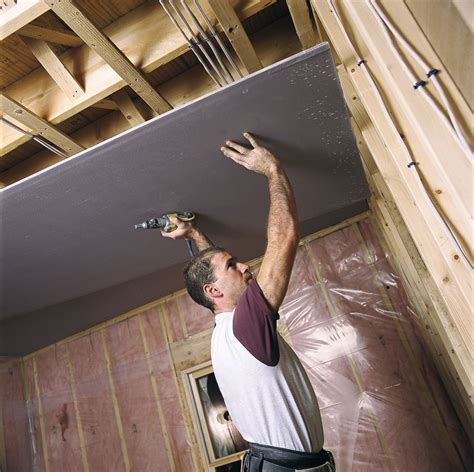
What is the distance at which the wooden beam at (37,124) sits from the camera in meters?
2.02

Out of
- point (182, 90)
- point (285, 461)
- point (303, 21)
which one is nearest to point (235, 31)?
point (303, 21)

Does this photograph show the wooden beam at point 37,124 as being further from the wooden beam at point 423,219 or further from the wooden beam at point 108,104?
the wooden beam at point 423,219

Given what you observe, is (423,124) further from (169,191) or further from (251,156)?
(169,191)

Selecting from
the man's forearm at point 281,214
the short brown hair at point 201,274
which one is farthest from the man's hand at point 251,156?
the short brown hair at point 201,274

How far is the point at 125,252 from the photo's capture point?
→ 2592 mm

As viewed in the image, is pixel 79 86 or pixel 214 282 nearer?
pixel 214 282

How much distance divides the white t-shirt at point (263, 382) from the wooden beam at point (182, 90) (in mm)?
1309

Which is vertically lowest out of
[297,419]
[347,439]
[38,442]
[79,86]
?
[347,439]

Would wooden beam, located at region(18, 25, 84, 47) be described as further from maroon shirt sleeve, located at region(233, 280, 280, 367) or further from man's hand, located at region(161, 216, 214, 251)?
maroon shirt sleeve, located at region(233, 280, 280, 367)

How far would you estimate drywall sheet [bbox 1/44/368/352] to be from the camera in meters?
1.72

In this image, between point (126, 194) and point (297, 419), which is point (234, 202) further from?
point (297, 419)

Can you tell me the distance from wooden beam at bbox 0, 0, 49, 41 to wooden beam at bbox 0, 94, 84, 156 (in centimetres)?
34

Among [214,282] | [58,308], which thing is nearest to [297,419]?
[214,282]

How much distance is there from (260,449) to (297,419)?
0.60ft
